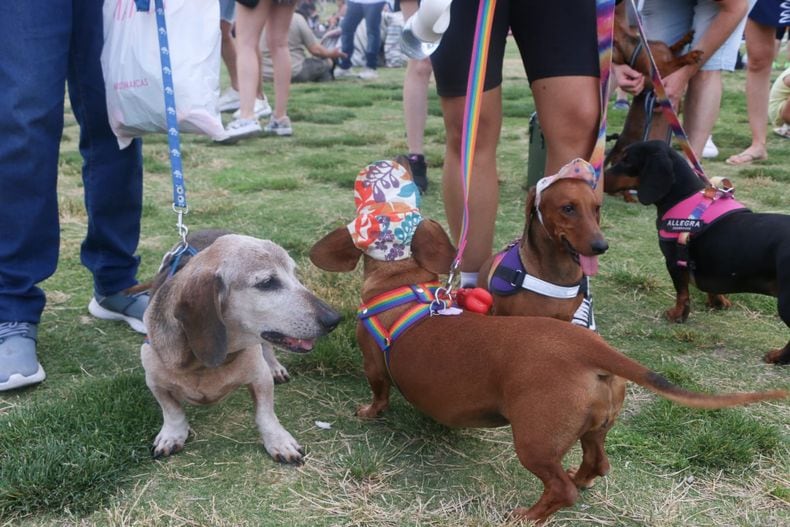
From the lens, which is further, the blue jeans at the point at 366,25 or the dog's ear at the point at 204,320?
the blue jeans at the point at 366,25

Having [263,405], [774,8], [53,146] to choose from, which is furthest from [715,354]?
[774,8]

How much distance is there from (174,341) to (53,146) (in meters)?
1.08

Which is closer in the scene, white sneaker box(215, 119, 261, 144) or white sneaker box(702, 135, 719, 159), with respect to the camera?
white sneaker box(702, 135, 719, 159)

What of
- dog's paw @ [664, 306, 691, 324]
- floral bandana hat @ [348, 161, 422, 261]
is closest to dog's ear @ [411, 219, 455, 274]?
floral bandana hat @ [348, 161, 422, 261]

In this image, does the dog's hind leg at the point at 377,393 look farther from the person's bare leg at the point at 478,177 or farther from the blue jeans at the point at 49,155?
the blue jeans at the point at 49,155

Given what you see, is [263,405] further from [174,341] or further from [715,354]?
[715,354]

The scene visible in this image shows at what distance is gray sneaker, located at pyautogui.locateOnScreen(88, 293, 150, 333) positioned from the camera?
3.11m

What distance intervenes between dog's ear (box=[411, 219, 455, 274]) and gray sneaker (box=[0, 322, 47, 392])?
1577 millimetres

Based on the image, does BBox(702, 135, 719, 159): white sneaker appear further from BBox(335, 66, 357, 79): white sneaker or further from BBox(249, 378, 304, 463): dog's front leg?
BBox(335, 66, 357, 79): white sneaker

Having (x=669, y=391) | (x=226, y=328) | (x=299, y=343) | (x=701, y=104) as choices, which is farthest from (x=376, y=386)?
(x=701, y=104)

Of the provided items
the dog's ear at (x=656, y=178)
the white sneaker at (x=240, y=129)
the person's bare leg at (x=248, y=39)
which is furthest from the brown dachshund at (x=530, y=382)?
the white sneaker at (x=240, y=129)

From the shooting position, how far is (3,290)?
106 inches

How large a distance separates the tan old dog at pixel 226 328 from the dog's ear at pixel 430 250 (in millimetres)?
440

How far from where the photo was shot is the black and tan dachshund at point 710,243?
2938 mm
